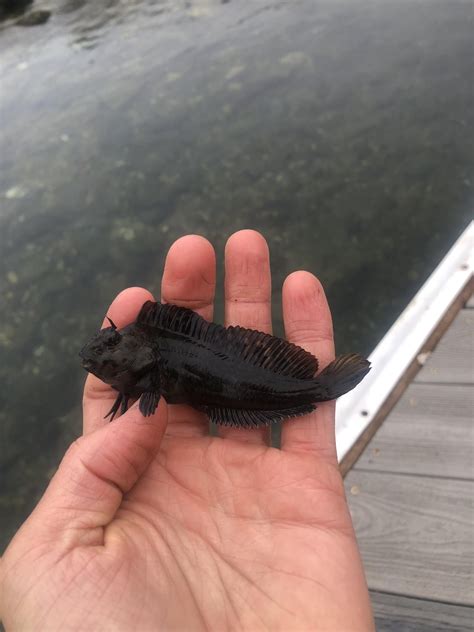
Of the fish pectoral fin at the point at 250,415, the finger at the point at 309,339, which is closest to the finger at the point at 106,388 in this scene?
the fish pectoral fin at the point at 250,415

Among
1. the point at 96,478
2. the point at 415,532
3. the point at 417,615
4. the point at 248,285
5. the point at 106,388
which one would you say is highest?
the point at 96,478

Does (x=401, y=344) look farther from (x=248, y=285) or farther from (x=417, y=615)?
(x=417, y=615)

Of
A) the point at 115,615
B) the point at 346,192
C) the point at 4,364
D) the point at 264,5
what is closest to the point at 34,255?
the point at 4,364

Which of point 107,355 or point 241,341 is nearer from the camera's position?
point 107,355

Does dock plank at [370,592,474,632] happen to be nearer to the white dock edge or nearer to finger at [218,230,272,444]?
the white dock edge

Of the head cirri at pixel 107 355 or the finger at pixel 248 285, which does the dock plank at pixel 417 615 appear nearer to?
the finger at pixel 248 285

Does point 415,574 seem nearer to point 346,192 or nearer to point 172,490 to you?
point 172,490

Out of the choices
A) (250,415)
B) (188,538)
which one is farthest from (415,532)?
(188,538)
